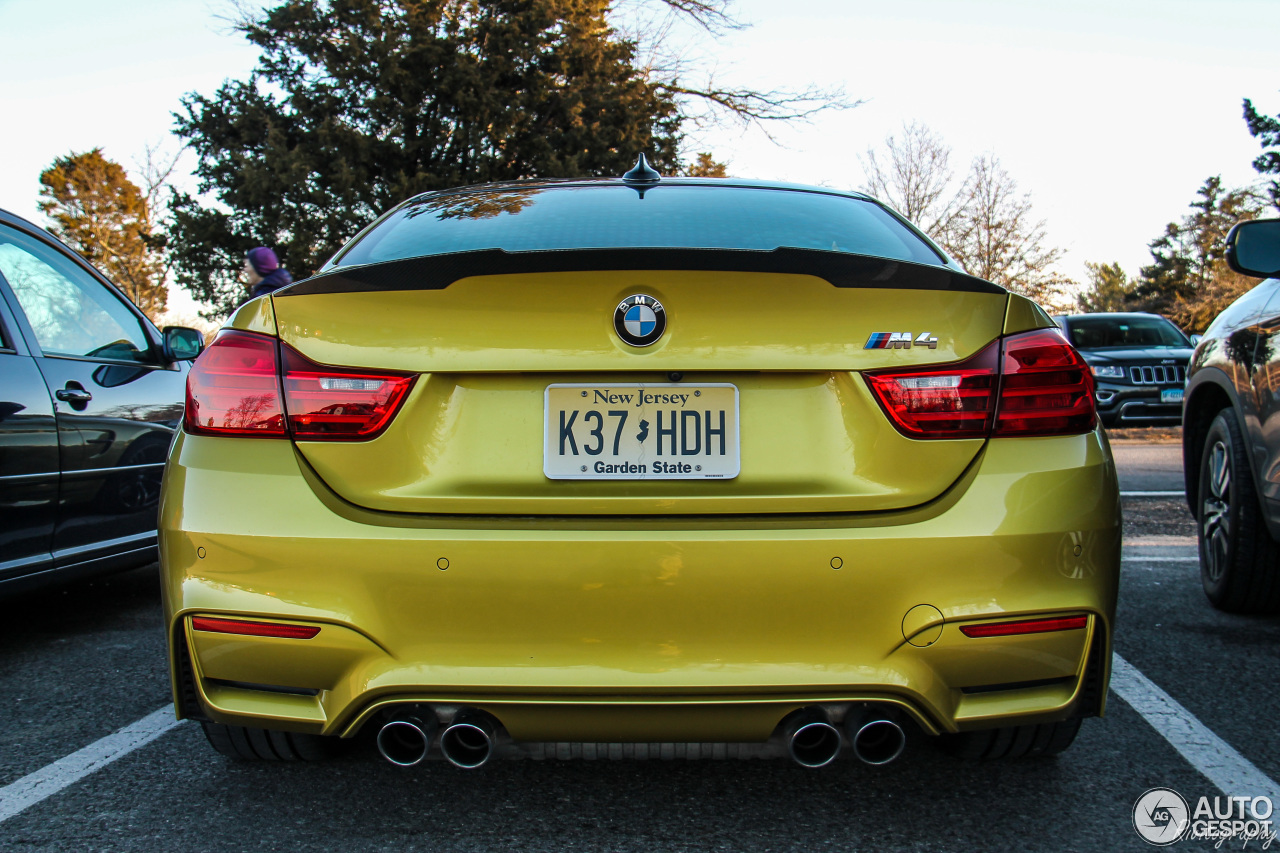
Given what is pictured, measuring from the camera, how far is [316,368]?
6.26 feet

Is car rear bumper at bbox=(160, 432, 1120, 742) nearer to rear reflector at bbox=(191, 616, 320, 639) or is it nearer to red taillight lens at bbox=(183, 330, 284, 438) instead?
rear reflector at bbox=(191, 616, 320, 639)

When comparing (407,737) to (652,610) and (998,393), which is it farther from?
(998,393)

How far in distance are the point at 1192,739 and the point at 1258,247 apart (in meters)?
1.74

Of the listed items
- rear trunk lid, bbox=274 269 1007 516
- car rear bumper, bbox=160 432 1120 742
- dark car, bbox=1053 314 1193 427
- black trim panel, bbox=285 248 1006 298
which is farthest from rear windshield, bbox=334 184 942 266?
dark car, bbox=1053 314 1193 427

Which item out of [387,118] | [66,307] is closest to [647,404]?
[66,307]

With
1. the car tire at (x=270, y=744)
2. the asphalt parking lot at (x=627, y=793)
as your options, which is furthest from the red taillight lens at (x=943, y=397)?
the car tire at (x=270, y=744)

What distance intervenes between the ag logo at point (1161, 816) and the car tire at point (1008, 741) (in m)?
0.24

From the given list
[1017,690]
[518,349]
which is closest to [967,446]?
[1017,690]

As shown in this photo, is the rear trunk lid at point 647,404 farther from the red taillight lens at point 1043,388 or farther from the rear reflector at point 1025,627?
the rear reflector at point 1025,627

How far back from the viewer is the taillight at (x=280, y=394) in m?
1.88

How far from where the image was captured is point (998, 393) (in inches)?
75.2

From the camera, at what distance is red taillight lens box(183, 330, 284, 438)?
6.37ft

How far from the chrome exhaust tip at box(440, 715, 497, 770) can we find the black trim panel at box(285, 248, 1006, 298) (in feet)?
2.71

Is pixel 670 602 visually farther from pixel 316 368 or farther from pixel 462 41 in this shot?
pixel 462 41
